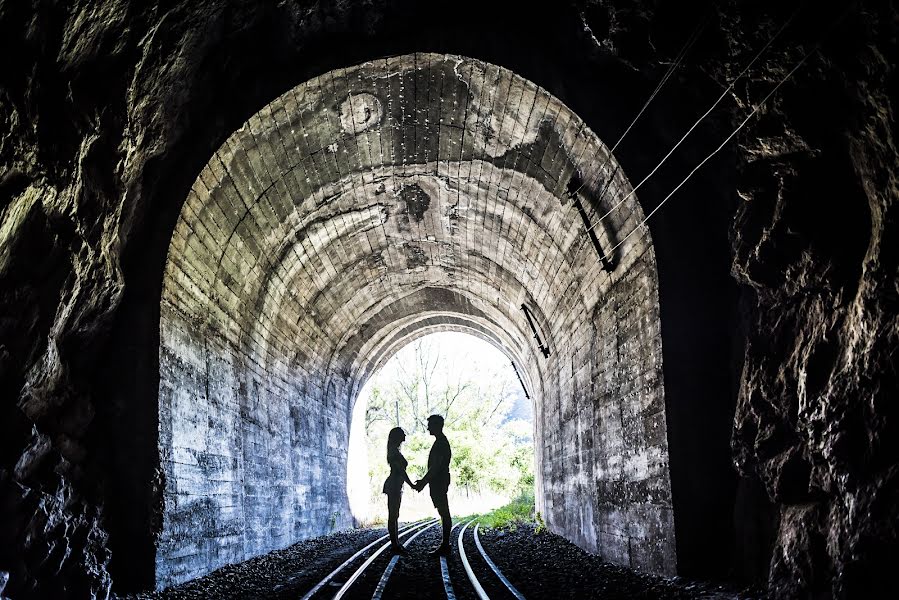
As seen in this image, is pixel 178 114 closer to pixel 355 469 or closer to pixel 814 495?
pixel 814 495

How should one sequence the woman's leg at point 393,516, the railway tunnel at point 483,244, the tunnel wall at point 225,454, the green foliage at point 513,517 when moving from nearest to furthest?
the railway tunnel at point 483,244, the tunnel wall at point 225,454, the woman's leg at point 393,516, the green foliage at point 513,517

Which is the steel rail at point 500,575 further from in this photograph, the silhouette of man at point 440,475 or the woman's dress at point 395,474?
the woman's dress at point 395,474

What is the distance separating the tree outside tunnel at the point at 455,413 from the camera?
3484cm

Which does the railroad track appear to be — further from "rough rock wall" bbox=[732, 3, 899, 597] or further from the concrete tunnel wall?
"rough rock wall" bbox=[732, 3, 899, 597]

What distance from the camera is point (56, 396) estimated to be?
6246 millimetres

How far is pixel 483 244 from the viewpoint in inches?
444

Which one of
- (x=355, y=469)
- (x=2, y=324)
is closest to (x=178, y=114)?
(x=2, y=324)

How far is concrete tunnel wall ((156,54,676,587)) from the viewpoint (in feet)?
23.8

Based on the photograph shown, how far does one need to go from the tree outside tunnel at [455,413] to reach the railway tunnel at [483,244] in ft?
79.2

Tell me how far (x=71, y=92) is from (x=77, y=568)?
3.83 m

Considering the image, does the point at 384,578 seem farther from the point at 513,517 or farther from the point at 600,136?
the point at 513,517

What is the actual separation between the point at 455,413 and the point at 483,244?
3071cm

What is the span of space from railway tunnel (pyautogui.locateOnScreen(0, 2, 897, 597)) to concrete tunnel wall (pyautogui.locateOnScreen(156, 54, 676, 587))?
0.05 metres

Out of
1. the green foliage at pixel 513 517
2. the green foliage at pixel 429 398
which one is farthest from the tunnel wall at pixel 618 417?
the green foliage at pixel 429 398
